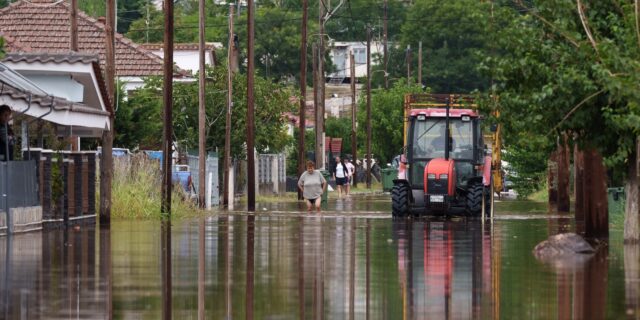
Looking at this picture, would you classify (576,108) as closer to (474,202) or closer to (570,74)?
(570,74)

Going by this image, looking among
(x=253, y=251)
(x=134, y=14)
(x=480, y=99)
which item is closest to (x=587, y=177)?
(x=480, y=99)

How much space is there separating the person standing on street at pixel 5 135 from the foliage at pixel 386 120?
6021 cm

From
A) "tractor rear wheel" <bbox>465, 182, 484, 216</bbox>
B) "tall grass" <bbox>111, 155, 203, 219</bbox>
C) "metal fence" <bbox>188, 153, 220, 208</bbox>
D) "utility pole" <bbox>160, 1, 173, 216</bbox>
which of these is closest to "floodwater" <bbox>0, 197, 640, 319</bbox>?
"tall grass" <bbox>111, 155, 203, 219</bbox>

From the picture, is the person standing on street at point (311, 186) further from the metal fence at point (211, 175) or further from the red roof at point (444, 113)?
the red roof at point (444, 113)

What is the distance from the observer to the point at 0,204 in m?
27.4

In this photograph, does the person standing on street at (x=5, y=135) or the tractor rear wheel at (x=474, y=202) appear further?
the tractor rear wheel at (x=474, y=202)

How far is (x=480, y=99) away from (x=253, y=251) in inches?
188

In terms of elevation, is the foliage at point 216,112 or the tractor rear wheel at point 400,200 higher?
the foliage at point 216,112

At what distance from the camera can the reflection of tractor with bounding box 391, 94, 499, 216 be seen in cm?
3797

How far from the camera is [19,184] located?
93.4 ft

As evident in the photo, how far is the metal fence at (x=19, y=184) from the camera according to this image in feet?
90.2

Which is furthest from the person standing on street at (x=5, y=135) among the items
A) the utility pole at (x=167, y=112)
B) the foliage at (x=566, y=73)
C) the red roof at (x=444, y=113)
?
the red roof at (x=444, y=113)

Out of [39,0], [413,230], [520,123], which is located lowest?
[413,230]

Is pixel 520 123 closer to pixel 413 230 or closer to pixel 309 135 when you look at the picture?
pixel 413 230
